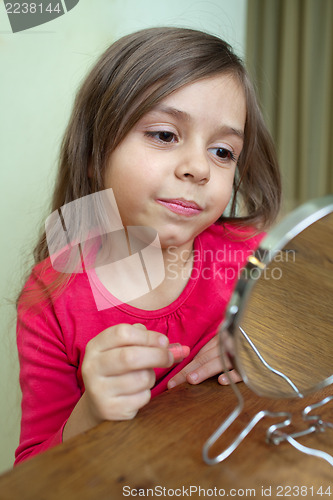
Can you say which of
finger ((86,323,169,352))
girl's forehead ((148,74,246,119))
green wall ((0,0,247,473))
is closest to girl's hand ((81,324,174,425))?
finger ((86,323,169,352))

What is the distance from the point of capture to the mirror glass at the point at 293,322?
16.2 inches

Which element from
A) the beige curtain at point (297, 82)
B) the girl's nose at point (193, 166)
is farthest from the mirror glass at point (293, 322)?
the beige curtain at point (297, 82)

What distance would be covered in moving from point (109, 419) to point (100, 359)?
0.19 feet

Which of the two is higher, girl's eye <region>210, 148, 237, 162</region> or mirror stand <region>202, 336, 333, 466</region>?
girl's eye <region>210, 148, 237, 162</region>

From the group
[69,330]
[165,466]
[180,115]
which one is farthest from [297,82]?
[165,466]

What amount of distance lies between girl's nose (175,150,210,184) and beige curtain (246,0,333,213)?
99 centimetres

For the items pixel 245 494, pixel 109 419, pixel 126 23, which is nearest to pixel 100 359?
pixel 109 419

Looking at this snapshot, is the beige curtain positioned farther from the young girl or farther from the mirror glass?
the mirror glass

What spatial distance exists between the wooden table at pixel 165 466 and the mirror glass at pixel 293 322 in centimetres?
5

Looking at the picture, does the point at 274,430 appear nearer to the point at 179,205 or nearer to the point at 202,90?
the point at 179,205

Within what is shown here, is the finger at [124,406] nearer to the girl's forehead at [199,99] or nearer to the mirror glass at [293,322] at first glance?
the mirror glass at [293,322]

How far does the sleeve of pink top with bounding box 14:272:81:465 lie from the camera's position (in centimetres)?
66

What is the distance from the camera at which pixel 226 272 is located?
84cm

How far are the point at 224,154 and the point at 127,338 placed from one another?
347mm
